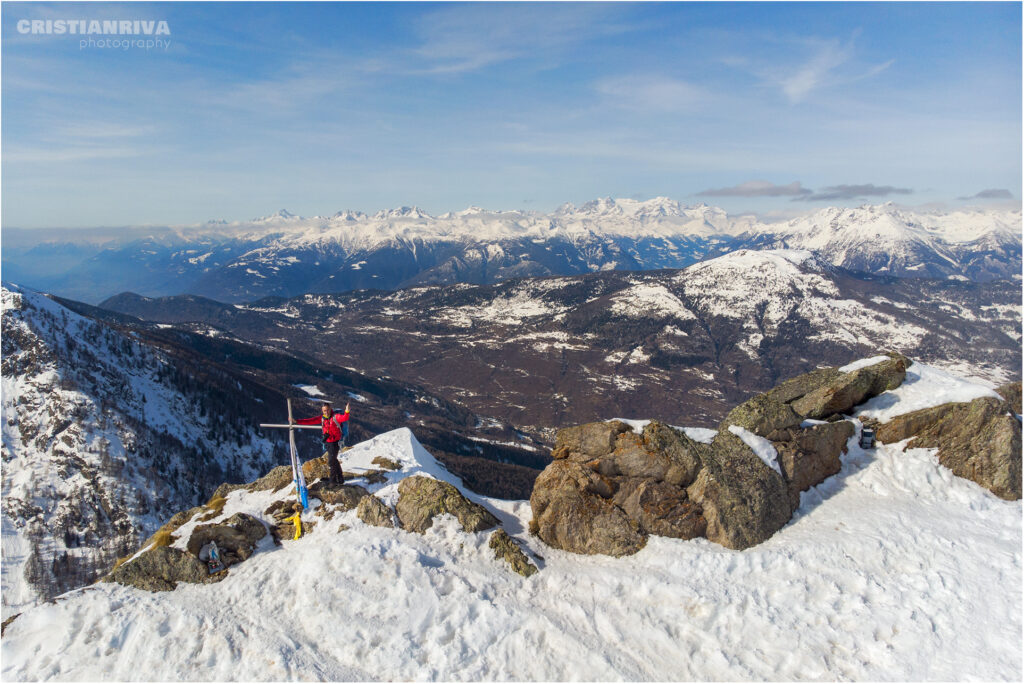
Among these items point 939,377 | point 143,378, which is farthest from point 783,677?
point 143,378

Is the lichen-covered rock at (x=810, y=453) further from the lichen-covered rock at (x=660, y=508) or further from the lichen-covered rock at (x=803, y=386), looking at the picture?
the lichen-covered rock at (x=660, y=508)

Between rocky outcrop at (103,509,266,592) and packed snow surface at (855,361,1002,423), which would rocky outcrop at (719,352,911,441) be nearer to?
packed snow surface at (855,361,1002,423)

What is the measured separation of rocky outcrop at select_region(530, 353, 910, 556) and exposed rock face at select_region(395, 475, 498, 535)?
3811 mm

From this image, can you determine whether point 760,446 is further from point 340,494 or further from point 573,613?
point 340,494

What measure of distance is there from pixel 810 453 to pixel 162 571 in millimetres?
33895

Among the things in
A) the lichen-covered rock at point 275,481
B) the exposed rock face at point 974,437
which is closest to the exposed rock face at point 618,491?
the exposed rock face at point 974,437

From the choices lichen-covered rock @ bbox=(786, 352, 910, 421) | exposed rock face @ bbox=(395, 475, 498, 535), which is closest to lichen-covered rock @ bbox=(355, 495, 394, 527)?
exposed rock face @ bbox=(395, 475, 498, 535)

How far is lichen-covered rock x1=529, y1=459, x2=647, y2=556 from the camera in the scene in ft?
81.6

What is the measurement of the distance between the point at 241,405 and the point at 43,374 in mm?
51479

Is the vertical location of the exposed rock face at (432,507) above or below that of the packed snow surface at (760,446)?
below

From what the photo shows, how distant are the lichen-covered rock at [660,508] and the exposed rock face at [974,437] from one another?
14.7 m

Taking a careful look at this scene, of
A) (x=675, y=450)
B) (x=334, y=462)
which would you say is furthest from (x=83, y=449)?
(x=675, y=450)

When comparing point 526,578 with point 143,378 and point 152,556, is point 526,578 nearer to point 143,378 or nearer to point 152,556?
point 152,556

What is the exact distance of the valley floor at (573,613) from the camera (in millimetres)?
18391
